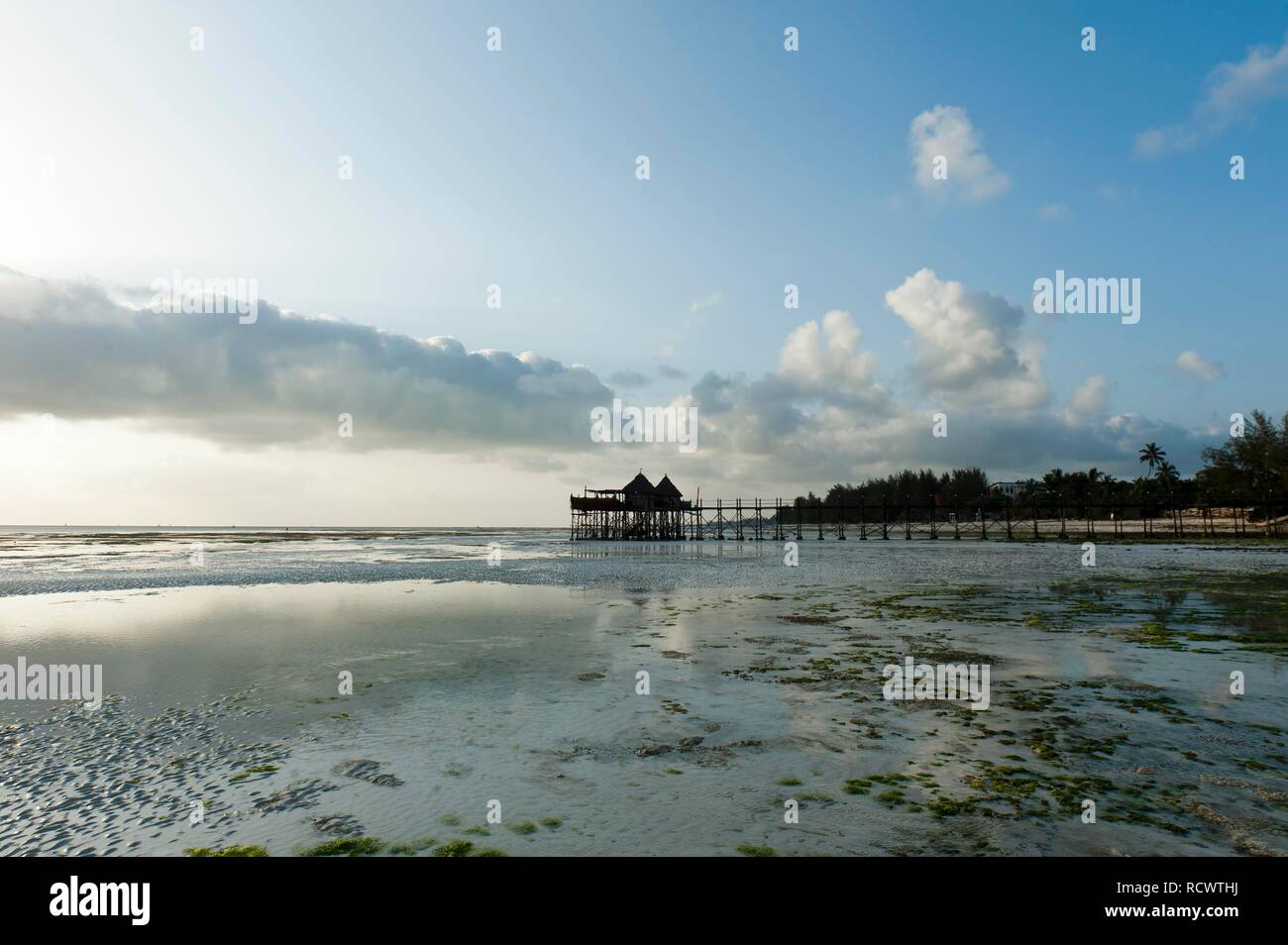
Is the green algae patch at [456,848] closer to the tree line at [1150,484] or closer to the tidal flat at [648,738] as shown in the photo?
the tidal flat at [648,738]

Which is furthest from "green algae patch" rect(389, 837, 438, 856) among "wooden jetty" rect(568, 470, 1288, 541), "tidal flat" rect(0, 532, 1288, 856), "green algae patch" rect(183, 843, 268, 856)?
"wooden jetty" rect(568, 470, 1288, 541)

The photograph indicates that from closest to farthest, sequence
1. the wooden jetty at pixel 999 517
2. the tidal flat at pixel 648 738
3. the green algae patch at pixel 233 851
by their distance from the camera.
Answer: the green algae patch at pixel 233 851
the tidal flat at pixel 648 738
the wooden jetty at pixel 999 517

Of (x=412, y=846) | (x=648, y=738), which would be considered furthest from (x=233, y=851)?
(x=648, y=738)

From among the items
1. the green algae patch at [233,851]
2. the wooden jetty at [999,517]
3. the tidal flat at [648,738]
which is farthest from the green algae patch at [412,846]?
the wooden jetty at [999,517]

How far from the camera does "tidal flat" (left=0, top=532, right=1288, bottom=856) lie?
5121mm

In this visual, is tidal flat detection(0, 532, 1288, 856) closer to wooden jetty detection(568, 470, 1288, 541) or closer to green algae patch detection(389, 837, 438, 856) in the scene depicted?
green algae patch detection(389, 837, 438, 856)

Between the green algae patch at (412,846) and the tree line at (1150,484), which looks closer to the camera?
the green algae patch at (412,846)

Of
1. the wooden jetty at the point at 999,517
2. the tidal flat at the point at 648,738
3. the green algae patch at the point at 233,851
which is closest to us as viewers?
the green algae patch at the point at 233,851

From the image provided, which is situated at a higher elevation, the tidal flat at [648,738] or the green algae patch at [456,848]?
the green algae patch at [456,848]

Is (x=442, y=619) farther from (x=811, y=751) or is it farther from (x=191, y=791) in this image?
(x=811, y=751)

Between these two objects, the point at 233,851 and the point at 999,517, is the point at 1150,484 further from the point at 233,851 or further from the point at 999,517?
the point at 233,851

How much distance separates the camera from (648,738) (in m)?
7.45

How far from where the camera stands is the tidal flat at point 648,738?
16.8 ft
